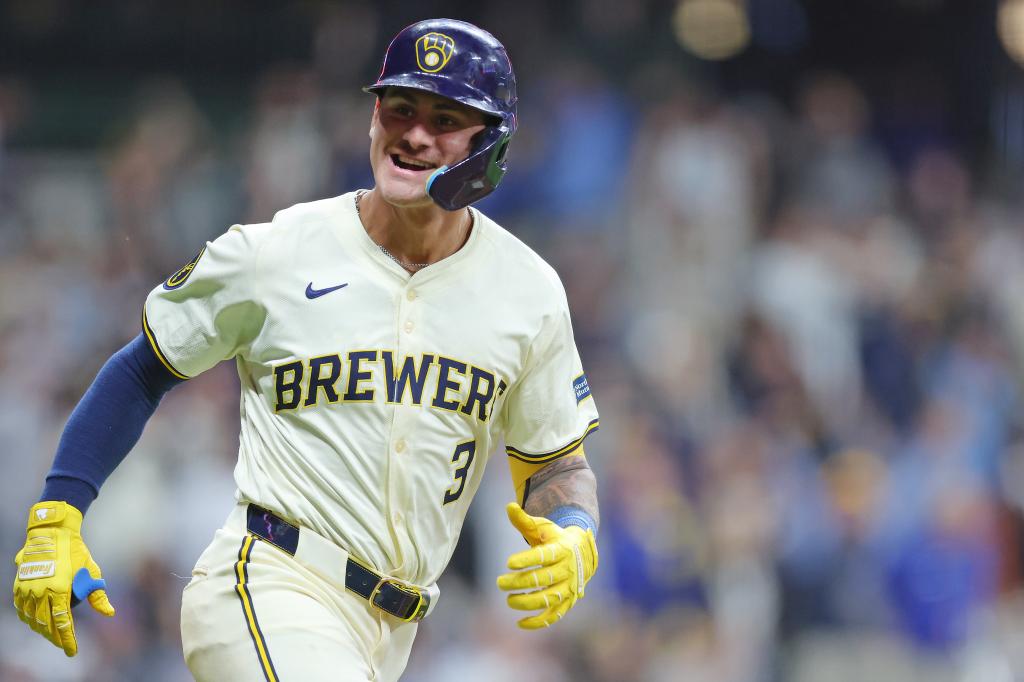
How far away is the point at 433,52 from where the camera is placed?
11.3ft

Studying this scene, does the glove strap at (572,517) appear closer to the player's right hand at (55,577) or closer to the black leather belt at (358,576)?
the black leather belt at (358,576)

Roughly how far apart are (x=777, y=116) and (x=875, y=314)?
2000 millimetres

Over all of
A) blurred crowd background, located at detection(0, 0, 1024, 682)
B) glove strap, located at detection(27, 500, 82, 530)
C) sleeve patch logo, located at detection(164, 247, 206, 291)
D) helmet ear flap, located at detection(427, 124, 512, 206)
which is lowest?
blurred crowd background, located at detection(0, 0, 1024, 682)

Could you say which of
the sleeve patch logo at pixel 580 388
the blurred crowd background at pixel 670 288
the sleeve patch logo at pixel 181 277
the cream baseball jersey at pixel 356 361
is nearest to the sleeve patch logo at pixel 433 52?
the cream baseball jersey at pixel 356 361

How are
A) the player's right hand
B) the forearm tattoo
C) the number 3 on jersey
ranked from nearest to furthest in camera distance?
the player's right hand → the number 3 on jersey → the forearm tattoo

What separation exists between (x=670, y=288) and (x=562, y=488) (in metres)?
5.65

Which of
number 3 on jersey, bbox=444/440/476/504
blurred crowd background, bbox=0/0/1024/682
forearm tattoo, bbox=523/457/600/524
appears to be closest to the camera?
number 3 on jersey, bbox=444/440/476/504

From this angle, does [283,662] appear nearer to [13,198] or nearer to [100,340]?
[100,340]

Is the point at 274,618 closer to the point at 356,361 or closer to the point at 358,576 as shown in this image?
the point at 358,576

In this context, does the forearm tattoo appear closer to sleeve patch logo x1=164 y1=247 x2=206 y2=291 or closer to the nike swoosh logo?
the nike swoosh logo

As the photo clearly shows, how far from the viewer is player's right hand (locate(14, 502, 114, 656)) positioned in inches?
132

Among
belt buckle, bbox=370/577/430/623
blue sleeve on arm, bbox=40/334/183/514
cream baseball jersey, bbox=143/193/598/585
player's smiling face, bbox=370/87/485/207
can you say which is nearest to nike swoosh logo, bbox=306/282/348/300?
cream baseball jersey, bbox=143/193/598/585

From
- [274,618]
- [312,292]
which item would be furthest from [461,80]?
[274,618]

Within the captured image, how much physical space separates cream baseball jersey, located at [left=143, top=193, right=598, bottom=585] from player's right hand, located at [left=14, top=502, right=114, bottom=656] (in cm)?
40
